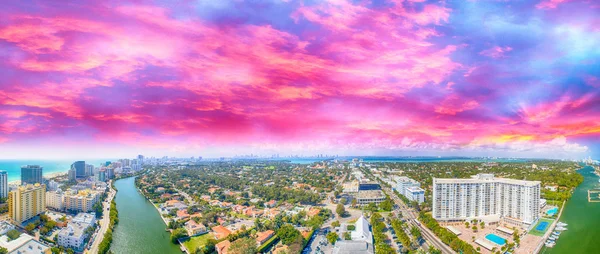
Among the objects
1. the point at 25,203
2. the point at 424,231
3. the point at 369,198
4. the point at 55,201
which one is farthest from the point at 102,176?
the point at 424,231

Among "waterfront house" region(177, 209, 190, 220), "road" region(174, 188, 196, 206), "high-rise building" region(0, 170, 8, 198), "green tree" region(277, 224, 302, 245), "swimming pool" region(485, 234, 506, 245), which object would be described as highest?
"high-rise building" region(0, 170, 8, 198)

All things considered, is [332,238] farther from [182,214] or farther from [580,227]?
[580,227]

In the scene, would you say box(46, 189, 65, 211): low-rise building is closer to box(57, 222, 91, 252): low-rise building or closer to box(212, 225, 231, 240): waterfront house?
box(57, 222, 91, 252): low-rise building

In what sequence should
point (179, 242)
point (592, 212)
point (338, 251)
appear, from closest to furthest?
point (338, 251) → point (179, 242) → point (592, 212)

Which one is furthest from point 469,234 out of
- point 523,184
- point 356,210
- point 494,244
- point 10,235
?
point 10,235

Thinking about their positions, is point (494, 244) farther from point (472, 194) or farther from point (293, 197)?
point (293, 197)

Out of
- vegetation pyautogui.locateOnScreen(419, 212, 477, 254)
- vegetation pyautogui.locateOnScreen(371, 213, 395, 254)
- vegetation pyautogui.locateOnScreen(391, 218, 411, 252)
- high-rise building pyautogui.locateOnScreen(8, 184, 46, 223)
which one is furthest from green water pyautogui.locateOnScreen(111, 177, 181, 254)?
vegetation pyautogui.locateOnScreen(419, 212, 477, 254)

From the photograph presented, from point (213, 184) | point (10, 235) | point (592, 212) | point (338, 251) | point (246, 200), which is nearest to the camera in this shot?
point (338, 251)
